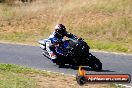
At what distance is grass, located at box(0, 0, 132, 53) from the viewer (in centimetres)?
2938

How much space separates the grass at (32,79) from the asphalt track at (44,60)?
1.76m

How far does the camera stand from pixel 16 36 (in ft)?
100

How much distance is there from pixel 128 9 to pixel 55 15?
646 centimetres

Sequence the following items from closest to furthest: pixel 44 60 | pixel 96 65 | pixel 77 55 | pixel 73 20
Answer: pixel 96 65, pixel 77 55, pixel 44 60, pixel 73 20

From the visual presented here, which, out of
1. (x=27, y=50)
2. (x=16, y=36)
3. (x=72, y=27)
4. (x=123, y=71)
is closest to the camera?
(x=123, y=71)

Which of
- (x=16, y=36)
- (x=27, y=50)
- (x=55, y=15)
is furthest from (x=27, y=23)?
(x=27, y=50)

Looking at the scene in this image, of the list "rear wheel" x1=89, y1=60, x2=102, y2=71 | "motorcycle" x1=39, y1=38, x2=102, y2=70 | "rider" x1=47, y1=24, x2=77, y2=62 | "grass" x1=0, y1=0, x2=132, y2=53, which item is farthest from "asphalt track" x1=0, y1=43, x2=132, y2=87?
"grass" x1=0, y1=0, x2=132, y2=53

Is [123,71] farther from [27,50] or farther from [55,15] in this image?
[55,15]

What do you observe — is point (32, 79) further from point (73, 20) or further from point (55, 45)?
point (73, 20)

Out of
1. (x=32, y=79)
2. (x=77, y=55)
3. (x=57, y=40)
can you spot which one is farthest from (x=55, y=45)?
(x=32, y=79)

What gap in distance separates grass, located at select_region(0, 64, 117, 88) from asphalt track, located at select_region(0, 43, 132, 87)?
176cm

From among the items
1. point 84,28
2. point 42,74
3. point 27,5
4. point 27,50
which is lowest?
point 42,74

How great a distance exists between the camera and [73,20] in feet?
112

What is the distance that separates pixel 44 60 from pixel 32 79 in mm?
5870
